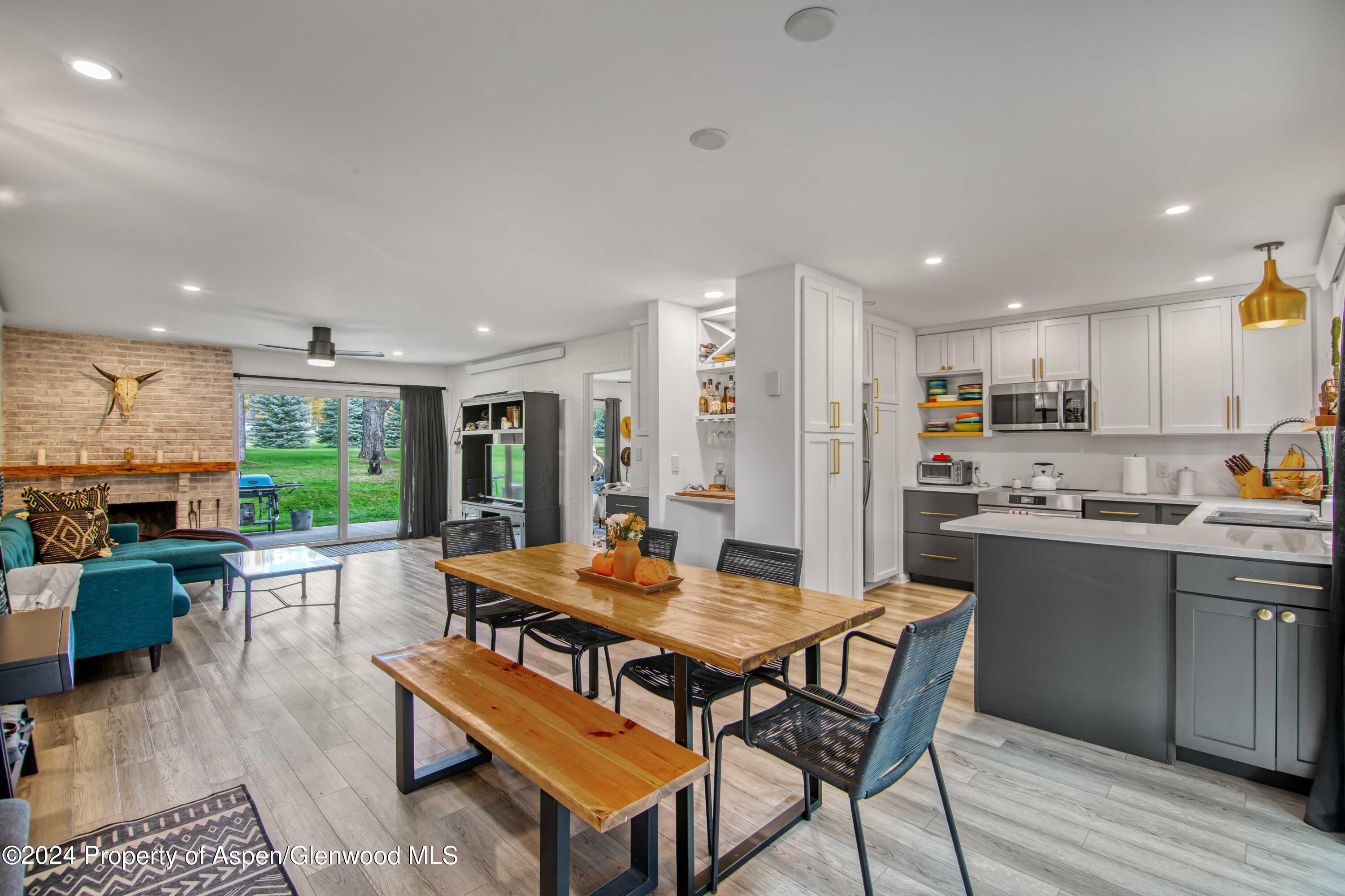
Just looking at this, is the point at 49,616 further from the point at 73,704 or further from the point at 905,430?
the point at 905,430

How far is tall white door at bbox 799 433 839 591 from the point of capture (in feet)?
12.8

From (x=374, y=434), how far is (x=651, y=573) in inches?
289

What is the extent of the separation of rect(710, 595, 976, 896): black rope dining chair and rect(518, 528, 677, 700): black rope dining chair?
0.74 meters

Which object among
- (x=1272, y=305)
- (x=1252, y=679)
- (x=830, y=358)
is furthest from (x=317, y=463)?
(x=1272, y=305)

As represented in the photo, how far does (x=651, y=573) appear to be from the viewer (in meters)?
2.30

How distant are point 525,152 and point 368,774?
8.35 ft

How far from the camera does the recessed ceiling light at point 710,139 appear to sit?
2.21 meters

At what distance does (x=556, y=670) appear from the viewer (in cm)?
338

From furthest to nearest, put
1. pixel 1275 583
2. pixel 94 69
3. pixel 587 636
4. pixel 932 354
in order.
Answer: pixel 932 354 < pixel 587 636 < pixel 1275 583 < pixel 94 69

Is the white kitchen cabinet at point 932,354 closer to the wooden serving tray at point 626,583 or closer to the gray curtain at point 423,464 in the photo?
the wooden serving tray at point 626,583

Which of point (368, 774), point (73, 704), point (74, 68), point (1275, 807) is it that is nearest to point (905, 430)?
point (1275, 807)

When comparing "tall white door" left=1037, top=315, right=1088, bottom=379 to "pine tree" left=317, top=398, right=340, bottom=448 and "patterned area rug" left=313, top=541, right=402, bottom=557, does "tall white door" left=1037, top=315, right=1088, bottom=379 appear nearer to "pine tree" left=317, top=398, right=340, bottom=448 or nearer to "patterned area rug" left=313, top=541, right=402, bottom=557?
"patterned area rug" left=313, top=541, right=402, bottom=557

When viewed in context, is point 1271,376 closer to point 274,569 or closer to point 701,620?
point 701,620

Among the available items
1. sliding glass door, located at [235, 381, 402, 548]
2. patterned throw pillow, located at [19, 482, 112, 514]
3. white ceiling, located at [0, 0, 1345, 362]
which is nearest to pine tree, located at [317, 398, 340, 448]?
sliding glass door, located at [235, 381, 402, 548]
